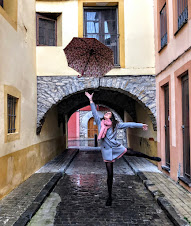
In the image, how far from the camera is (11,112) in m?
6.33

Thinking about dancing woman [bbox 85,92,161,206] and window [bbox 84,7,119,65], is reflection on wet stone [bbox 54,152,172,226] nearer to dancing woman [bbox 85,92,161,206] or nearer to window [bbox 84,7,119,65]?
dancing woman [bbox 85,92,161,206]

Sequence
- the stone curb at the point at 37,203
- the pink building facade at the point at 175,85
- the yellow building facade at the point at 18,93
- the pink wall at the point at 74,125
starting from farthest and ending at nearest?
the pink wall at the point at 74,125 < the pink building facade at the point at 175,85 < the yellow building facade at the point at 18,93 < the stone curb at the point at 37,203

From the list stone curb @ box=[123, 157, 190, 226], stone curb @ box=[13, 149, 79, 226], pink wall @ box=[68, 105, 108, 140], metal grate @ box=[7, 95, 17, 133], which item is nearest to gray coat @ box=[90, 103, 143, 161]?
stone curb @ box=[123, 157, 190, 226]

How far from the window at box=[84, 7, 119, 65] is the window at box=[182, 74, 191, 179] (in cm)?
397

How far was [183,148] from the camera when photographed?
626cm

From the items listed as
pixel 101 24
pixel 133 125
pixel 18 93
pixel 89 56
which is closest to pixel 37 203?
pixel 133 125

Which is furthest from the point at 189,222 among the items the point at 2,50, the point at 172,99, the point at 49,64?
the point at 49,64

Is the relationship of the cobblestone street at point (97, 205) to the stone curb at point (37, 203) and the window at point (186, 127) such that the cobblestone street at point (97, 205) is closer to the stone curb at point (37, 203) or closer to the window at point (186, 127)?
the stone curb at point (37, 203)

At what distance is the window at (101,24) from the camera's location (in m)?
9.37

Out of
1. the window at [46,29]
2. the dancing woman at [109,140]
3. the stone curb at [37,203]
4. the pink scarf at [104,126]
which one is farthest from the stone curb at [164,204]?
the window at [46,29]

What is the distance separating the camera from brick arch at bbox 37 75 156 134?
28.3ft

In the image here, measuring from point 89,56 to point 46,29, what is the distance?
10.1 ft

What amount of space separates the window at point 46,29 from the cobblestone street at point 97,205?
479 cm

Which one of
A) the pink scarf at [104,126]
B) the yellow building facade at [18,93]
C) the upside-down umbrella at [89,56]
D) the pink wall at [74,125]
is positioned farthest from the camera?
the pink wall at [74,125]
